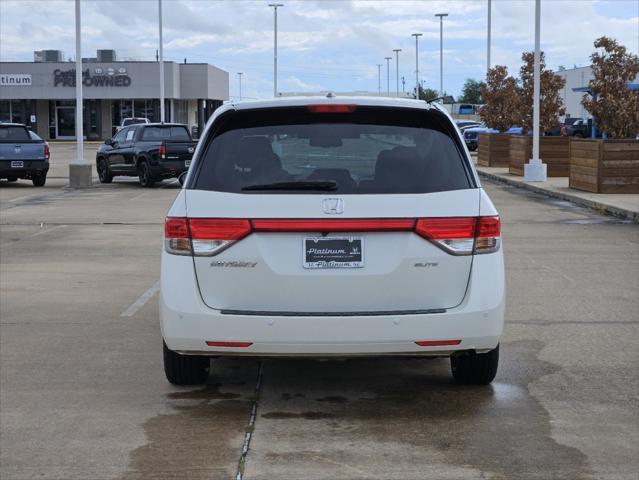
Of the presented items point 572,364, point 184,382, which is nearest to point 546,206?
point 572,364

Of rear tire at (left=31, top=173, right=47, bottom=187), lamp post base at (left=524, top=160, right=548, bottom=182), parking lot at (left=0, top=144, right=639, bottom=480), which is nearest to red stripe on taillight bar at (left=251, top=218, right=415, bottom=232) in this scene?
parking lot at (left=0, top=144, right=639, bottom=480)

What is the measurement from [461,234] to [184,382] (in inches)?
83.5

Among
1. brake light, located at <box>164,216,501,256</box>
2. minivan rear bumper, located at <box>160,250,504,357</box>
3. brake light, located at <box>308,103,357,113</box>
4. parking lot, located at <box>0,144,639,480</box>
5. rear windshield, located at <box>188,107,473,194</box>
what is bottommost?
parking lot, located at <box>0,144,639,480</box>

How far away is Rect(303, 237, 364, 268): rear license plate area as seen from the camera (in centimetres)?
573

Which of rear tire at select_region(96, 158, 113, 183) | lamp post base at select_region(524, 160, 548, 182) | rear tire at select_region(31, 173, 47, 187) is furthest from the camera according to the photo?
rear tire at select_region(96, 158, 113, 183)

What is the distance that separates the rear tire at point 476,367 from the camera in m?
6.59

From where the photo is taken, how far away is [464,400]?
21.2 ft

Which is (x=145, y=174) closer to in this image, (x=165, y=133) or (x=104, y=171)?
(x=165, y=133)

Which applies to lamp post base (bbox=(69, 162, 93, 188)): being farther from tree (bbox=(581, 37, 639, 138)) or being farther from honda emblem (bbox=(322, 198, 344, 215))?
honda emblem (bbox=(322, 198, 344, 215))

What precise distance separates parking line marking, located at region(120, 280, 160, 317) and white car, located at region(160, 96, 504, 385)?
3.60 meters

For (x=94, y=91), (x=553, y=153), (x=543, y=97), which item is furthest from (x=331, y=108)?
(x=94, y=91)

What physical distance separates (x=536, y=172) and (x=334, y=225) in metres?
25.3

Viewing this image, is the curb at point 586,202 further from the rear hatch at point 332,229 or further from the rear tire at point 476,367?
the rear hatch at point 332,229

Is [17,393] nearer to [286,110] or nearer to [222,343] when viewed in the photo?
[222,343]
